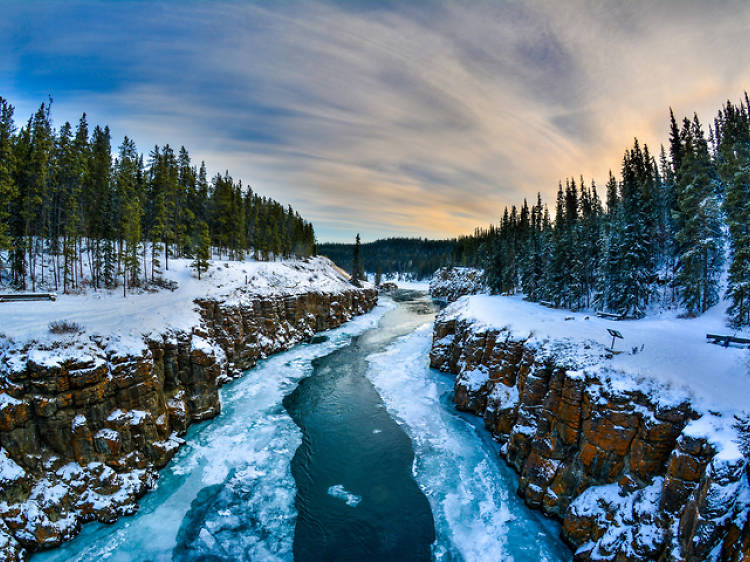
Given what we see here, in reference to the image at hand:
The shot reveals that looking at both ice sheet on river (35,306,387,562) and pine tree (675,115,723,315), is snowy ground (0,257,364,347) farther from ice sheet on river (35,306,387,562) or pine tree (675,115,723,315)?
pine tree (675,115,723,315)

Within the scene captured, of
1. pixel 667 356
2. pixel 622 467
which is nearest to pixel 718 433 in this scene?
pixel 622 467

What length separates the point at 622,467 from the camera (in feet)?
43.4

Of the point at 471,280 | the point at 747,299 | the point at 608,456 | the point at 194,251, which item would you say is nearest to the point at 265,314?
the point at 194,251

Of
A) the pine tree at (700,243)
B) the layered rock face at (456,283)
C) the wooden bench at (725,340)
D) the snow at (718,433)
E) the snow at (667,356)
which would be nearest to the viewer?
the snow at (718,433)

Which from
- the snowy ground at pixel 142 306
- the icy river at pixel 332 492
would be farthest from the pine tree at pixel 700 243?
the snowy ground at pixel 142 306

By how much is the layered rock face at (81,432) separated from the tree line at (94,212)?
→ 47.3ft

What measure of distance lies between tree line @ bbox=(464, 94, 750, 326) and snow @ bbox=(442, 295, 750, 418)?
4803 millimetres

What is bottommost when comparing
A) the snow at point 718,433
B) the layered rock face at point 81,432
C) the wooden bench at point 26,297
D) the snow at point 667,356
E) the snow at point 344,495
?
the snow at point 344,495

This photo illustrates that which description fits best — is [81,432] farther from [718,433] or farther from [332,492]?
[718,433]

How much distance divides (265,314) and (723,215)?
161 feet

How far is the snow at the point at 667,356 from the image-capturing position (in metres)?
12.8

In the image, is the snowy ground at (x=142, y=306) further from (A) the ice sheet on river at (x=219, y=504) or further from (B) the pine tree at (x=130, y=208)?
(A) the ice sheet on river at (x=219, y=504)

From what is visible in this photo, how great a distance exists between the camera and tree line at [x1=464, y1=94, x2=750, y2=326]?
2402 cm

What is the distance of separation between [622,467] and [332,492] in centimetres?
1310
